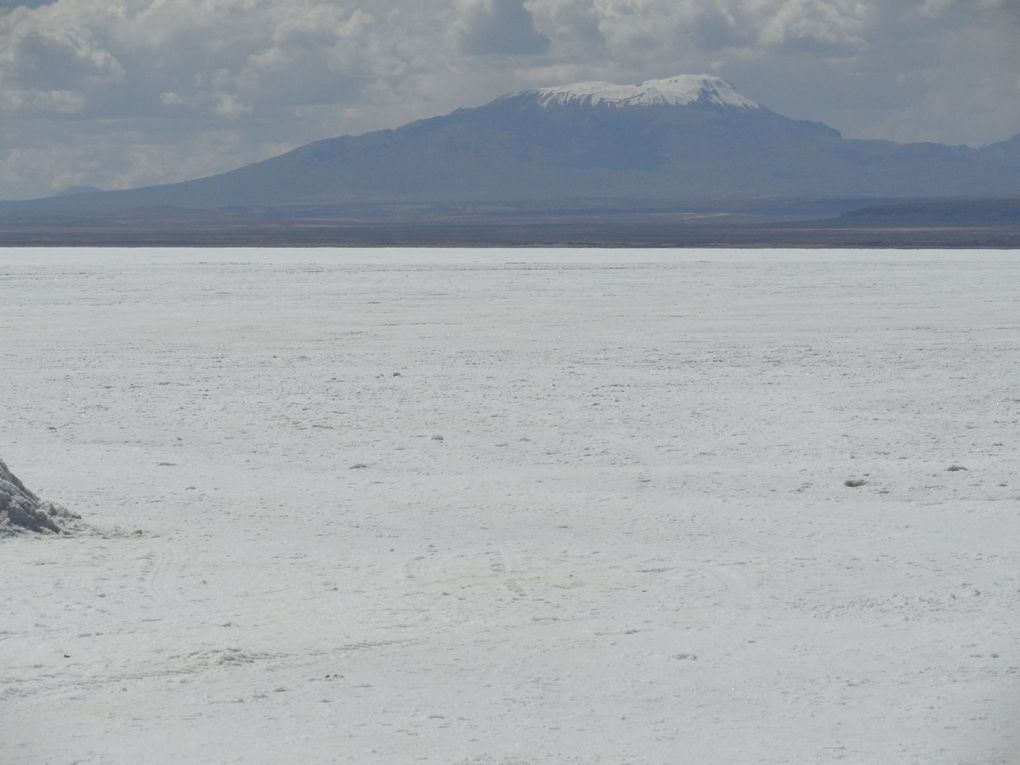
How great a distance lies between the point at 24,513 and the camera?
7.96 m

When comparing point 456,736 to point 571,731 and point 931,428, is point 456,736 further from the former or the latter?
point 931,428

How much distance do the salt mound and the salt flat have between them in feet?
0.63

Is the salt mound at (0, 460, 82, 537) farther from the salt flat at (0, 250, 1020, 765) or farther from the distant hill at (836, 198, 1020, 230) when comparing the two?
the distant hill at (836, 198, 1020, 230)

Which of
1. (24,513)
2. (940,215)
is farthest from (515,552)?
(940,215)

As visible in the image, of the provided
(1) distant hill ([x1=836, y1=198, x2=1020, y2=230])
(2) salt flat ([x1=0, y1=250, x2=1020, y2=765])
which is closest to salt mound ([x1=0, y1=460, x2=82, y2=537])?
(2) salt flat ([x1=0, y1=250, x2=1020, y2=765])

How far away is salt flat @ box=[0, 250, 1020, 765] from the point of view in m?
5.21

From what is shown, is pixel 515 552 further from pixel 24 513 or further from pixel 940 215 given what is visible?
pixel 940 215

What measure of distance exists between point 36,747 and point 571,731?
179cm

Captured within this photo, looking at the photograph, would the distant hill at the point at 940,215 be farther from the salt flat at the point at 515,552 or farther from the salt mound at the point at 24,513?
the salt mound at the point at 24,513

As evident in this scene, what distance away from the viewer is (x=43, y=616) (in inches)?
254

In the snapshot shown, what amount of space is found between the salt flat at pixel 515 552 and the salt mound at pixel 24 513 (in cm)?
19

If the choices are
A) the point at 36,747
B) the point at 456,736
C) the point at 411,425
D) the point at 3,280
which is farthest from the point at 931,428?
the point at 3,280

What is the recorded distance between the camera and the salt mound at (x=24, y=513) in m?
7.93

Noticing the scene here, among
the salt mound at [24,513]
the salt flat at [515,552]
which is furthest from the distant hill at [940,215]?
the salt mound at [24,513]
